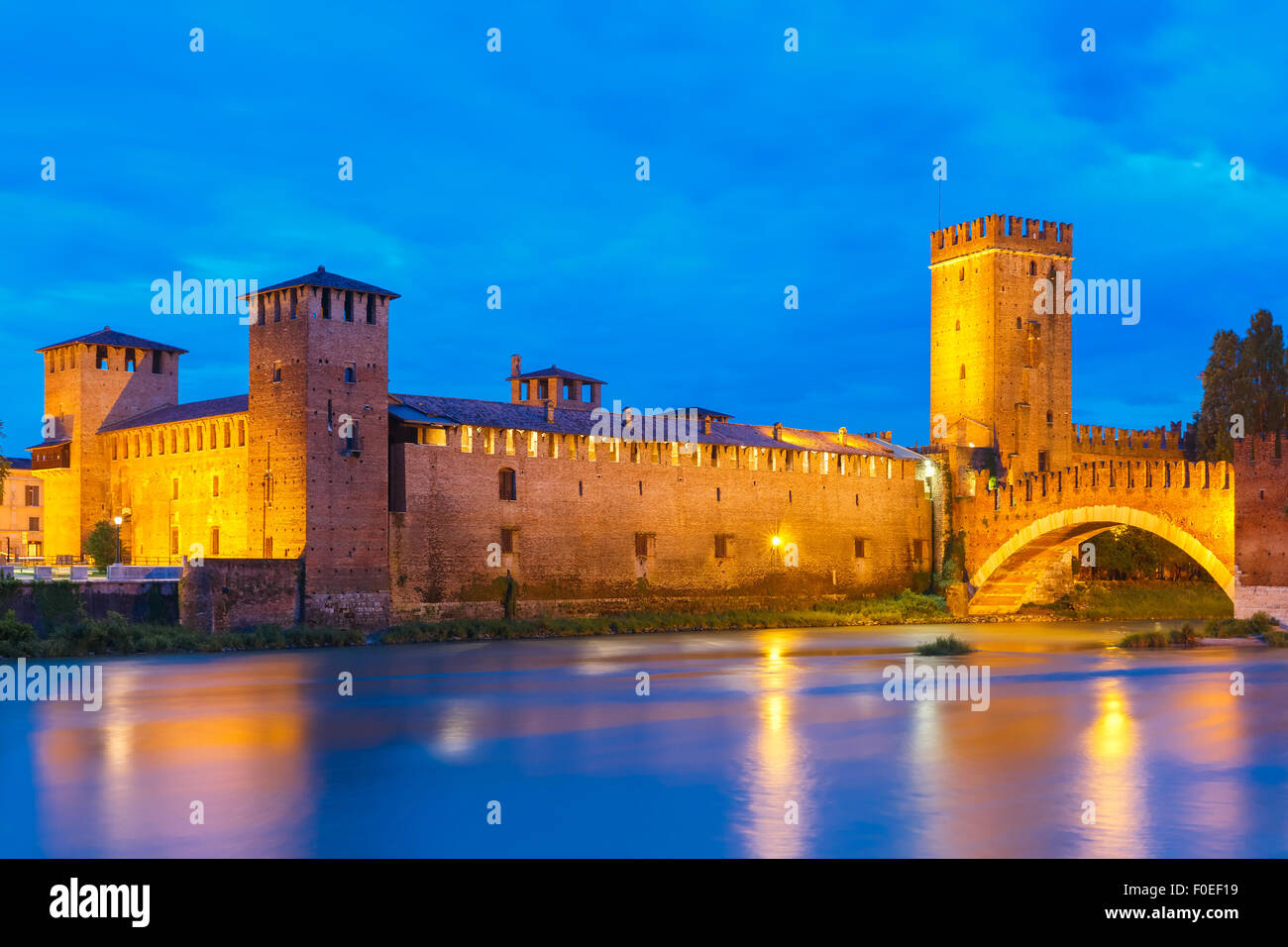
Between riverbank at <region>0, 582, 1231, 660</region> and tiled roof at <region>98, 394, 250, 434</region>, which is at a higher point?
tiled roof at <region>98, 394, 250, 434</region>

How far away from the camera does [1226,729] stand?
18.0 meters

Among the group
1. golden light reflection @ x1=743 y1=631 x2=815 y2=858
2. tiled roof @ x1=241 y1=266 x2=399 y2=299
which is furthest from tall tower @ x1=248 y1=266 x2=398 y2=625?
golden light reflection @ x1=743 y1=631 x2=815 y2=858

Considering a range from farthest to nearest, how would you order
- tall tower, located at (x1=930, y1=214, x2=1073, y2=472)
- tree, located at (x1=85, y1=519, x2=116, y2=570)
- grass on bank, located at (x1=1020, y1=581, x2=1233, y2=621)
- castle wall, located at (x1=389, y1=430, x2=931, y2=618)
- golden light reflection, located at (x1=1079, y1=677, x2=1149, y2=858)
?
tall tower, located at (x1=930, y1=214, x2=1073, y2=472), grass on bank, located at (x1=1020, y1=581, x2=1233, y2=621), tree, located at (x1=85, y1=519, x2=116, y2=570), castle wall, located at (x1=389, y1=430, x2=931, y2=618), golden light reflection, located at (x1=1079, y1=677, x2=1149, y2=858)

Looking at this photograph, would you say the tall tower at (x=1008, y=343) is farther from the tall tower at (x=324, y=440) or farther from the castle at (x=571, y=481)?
the tall tower at (x=324, y=440)

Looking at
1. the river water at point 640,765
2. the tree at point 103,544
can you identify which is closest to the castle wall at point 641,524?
the river water at point 640,765

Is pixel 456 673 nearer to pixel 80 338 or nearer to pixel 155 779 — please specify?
pixel 155 779

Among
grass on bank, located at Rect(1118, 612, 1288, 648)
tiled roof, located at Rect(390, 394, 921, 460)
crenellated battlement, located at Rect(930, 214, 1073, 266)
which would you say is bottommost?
grass on bank, located at Rect(1118, 612, 1288, 648)

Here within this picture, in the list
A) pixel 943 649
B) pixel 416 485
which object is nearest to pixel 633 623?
pixel 416 485

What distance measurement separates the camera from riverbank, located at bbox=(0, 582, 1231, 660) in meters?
28.6

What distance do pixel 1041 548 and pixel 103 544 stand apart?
3065 centimetres

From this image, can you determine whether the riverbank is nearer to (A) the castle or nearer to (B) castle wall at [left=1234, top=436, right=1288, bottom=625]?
(A) the castle

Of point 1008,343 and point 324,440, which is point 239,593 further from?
point 1008,343

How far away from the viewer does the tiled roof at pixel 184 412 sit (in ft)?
132

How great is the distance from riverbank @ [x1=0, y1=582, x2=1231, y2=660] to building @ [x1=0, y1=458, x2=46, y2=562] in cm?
2133
